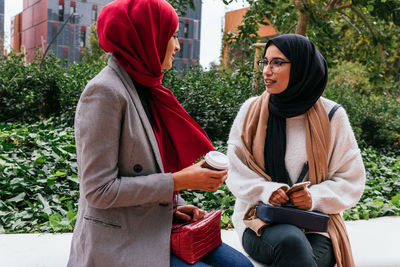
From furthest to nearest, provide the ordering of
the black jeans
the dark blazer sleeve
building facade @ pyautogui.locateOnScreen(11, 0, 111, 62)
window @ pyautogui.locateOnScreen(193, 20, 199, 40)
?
window @ pyautogui.locateOnScreen(193, 20, 199, 40)
building facade @ pyautogui.locateOnScreen(11, 0, 111, 62)
the black jeans
the dark blazer sleeve

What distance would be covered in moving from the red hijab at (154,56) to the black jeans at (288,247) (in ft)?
2.04

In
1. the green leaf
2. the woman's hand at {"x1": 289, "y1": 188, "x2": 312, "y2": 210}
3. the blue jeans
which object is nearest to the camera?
the blue jeans

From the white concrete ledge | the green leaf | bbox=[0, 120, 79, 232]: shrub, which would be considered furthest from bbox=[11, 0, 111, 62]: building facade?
the white concrete ledge

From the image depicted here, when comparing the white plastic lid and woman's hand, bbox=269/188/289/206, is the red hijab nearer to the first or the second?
the white plastic lid

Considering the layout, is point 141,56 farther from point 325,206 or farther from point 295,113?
point 325,206

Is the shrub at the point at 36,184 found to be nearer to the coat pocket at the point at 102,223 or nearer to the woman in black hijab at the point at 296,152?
the woman in black hijab at the point at 296,152

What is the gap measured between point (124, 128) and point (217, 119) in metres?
5.26

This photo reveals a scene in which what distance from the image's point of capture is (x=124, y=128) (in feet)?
4.85

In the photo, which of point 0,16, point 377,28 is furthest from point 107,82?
point 0,16

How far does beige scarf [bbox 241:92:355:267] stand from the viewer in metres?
2.18

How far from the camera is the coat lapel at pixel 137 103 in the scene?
155 centimetres

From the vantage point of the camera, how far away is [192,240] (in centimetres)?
156

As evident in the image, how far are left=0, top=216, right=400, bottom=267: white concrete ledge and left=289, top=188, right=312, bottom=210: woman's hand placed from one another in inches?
16.3

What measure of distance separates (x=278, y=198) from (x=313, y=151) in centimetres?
36
